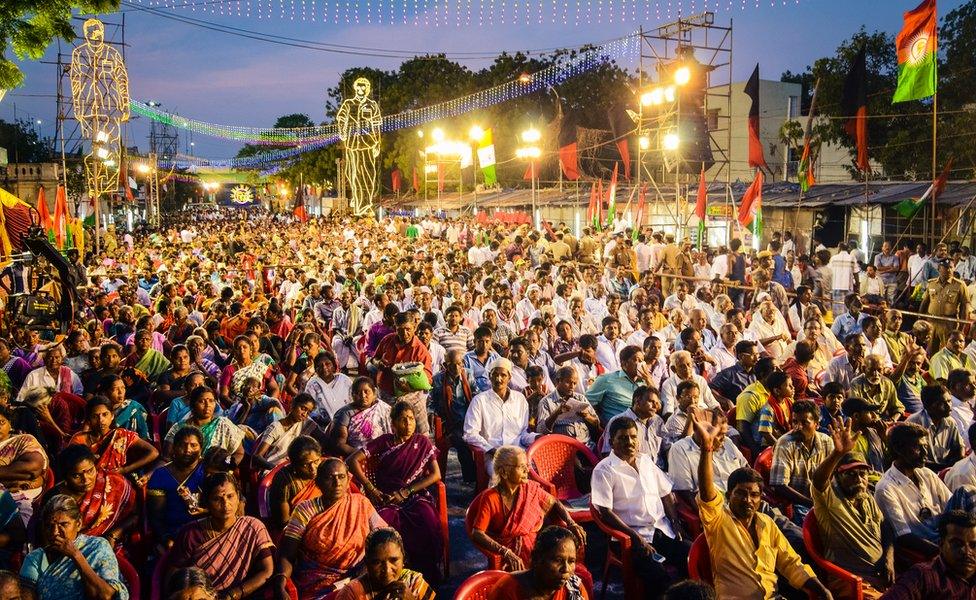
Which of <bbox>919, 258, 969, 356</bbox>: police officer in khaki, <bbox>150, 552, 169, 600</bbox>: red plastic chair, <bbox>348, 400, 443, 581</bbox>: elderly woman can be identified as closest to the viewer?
<bbox>150, 552, 169, 600</bbox>: red plastic chair

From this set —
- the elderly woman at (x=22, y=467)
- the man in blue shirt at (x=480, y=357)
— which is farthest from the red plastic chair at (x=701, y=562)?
the elderly woman at (x=22, y=467)

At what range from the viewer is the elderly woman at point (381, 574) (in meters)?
3.14

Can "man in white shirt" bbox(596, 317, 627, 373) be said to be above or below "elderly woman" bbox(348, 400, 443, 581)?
above

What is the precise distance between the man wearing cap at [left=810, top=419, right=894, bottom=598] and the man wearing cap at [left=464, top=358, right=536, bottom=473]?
2.28 meters

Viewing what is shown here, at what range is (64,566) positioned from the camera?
3.36 meters

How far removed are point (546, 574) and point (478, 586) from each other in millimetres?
345

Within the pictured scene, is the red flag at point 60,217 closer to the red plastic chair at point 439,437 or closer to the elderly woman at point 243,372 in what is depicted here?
the elderly woman at point 243,372

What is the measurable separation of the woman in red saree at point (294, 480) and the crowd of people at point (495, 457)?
0.02 m

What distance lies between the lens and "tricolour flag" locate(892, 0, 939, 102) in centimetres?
1197

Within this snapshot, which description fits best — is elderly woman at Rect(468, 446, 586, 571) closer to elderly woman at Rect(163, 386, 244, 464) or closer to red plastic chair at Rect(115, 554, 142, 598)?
red plastic chair at Rect(115, 554, 142, 598)

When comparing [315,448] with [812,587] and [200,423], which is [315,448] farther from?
[812,587]

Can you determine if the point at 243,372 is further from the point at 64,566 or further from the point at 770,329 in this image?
the point at 770,329

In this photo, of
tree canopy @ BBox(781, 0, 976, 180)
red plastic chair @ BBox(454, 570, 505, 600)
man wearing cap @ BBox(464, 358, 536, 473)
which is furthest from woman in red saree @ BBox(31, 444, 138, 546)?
tree canopy @ BBox(781, 0, 976, 180)

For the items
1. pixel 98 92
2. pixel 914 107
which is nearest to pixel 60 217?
pixel 98 92
